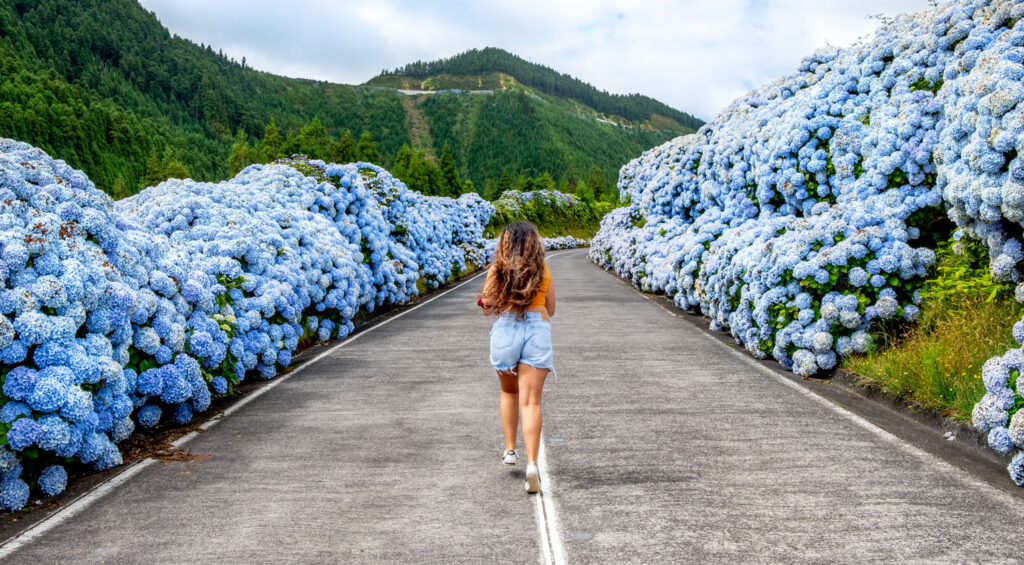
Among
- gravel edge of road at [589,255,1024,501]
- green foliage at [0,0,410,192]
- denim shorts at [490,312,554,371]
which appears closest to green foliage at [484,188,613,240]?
green foliage at [0,0,410,192]

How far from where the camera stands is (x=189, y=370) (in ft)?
23.7

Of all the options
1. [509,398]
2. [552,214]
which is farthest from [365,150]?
[509,398]

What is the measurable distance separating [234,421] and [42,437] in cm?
243

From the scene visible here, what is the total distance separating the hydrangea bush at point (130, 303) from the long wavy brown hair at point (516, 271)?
3.17m

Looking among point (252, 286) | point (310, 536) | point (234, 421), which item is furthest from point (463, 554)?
point (252, 286)

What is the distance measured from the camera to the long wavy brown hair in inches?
210

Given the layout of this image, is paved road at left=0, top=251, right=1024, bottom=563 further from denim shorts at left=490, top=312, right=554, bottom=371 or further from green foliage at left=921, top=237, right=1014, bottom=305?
green foliage at left=921, top=237, right=1014, bottom=305

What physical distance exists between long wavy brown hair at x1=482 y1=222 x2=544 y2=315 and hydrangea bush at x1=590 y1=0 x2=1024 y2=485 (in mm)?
3560

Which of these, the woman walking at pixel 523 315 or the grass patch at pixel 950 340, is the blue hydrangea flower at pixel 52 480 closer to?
the woman walking at pixel 523 315

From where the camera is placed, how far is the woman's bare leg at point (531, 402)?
529 centimetres

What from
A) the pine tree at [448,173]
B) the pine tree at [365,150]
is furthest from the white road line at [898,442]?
the pine tree at [365,150]

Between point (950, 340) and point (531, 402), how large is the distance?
4.90 meters

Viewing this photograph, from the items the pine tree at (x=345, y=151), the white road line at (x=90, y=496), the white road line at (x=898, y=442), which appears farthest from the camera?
the pine tree at (x=345, y=151)

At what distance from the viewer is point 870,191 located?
10.5 meters
